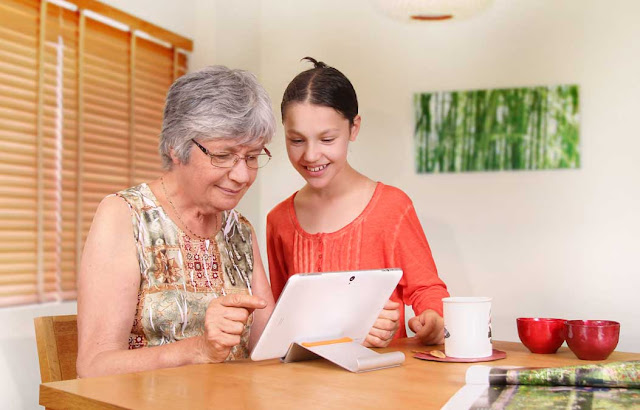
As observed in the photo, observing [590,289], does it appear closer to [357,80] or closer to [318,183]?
[357,80]

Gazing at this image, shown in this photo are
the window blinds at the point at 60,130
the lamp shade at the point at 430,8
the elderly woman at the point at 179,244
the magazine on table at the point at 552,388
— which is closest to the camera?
the magazine on table at the point at 552,388

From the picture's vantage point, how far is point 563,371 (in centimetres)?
100

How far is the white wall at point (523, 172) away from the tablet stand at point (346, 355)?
2.17 meters

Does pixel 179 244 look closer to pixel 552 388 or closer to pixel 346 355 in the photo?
pixel 346 355

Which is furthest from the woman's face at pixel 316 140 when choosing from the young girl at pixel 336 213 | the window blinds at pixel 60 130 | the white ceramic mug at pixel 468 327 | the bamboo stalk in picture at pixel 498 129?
the bamboo stalk in picture at pixel 498 129

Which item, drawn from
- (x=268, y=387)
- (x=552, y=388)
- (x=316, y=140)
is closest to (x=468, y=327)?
(x=552, y=388)

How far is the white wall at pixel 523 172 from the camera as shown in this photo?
A: 3158 millimetres

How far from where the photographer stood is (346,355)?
1.25 meters

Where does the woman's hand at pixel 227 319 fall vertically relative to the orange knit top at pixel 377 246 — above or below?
below

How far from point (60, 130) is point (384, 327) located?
2.03m

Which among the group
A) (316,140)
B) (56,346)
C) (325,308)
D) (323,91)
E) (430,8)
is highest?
(430,8)

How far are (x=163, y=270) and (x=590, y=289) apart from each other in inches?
93.0

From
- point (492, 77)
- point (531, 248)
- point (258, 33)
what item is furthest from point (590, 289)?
point (258, 33)

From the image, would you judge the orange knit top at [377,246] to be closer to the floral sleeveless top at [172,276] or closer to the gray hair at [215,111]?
the floral sleeveless top at [172,276]
